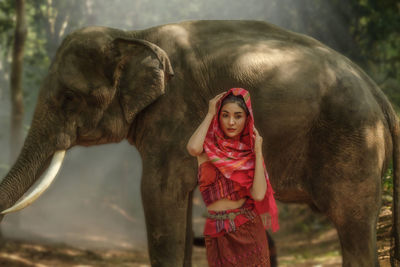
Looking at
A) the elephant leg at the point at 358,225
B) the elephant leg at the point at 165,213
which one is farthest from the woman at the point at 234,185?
the elephant leg at the point at 358,225

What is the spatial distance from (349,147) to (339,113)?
0.25m

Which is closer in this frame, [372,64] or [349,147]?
[349,147]

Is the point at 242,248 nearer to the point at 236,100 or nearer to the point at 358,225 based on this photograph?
the point at 236,100

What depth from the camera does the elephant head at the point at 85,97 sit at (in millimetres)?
3893

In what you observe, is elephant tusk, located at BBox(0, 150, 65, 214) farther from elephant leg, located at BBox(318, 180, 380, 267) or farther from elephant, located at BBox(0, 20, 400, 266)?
elephant leg, located at BBox(318, 180, 380, 267)

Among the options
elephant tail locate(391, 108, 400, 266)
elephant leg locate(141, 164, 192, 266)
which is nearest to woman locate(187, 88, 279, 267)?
elephant leg locate(141, 164, 192, 266)

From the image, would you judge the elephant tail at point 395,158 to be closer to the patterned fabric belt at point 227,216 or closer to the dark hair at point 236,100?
the dark hair at point 236,100

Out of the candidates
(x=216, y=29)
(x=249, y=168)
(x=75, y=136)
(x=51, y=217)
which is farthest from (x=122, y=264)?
(x=51, y=217)

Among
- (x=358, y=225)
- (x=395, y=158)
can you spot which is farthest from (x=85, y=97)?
(x=395, y=158)

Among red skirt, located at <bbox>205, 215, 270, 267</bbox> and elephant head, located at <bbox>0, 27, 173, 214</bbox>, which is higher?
elephant head, located at <bbox>0, 27, 173, 214</bbox>

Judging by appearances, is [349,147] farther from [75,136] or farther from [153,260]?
[75,136]

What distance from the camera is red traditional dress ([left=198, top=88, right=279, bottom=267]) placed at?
8.63 feet

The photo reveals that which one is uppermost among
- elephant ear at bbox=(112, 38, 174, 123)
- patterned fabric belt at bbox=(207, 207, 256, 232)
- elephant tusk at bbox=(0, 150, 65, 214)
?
elephant ear at bbox=(112, 38, 174, 123)

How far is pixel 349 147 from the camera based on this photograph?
11.6 ft
